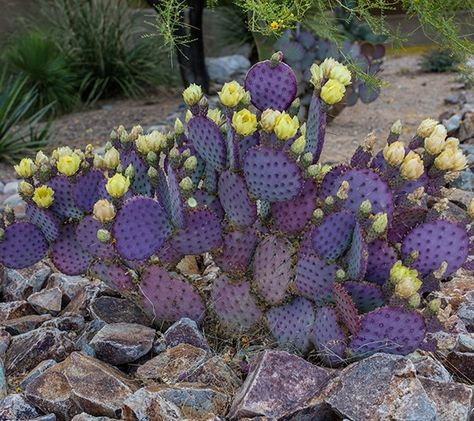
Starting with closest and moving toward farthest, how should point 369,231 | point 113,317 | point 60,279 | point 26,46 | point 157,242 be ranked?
point 369,231
point 157,242
point 113,317
point 60,279
point 26,46

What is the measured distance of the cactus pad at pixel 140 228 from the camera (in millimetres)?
2453

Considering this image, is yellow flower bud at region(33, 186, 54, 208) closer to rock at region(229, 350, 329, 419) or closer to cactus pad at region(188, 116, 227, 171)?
cactus pad at region(188, 116, 227, 171)

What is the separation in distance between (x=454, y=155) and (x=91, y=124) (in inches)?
219

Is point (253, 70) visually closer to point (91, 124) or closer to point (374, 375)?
point (374, 375)

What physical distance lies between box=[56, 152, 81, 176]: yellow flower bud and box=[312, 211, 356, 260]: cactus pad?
78 centimetres

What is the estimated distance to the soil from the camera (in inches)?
248

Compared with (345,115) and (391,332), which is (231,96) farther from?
(345,115)

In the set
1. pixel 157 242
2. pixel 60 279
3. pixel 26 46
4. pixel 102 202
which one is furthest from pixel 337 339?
pixel 26 46

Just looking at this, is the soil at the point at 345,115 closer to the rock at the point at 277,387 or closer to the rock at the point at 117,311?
the rock at the point at 117,311

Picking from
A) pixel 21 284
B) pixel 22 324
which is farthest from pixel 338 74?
pixel 21 284

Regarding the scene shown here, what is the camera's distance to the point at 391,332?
2258 mm

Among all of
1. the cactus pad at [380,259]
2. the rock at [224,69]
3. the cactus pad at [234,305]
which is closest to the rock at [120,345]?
the cactus pad at [234,305]

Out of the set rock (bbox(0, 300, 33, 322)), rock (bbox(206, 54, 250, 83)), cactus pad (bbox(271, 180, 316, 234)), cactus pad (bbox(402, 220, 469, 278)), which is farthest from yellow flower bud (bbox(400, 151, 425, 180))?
rock (bbox(206, 54, 250, 83))

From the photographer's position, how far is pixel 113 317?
9.23ft
